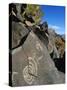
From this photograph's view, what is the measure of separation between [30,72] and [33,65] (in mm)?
62

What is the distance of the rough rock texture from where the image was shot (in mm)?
2201

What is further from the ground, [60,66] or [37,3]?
[37,3]

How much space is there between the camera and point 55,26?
234 centimetres

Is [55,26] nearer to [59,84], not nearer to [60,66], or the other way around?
[60,66]

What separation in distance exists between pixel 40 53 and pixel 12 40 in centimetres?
26

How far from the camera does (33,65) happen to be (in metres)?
2.25

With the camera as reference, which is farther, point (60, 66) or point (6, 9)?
point (60, 66)

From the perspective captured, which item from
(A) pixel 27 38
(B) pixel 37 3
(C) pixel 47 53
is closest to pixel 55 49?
(C) pixel 47 53

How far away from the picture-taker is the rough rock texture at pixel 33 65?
220 cm

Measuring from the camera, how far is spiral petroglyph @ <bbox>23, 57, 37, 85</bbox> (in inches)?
87.5

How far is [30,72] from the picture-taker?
224cm

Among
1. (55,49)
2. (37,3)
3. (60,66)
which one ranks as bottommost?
(60,66)

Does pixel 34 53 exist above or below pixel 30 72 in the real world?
above

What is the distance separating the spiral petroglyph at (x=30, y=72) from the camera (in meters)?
2.22
